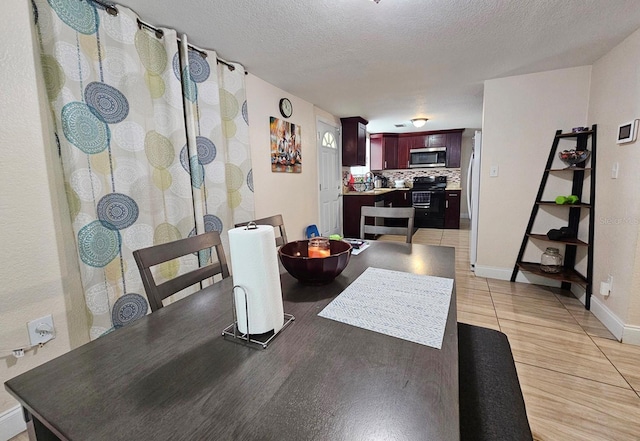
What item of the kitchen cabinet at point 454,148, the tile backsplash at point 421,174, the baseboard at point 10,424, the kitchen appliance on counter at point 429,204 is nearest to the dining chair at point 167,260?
the baseboard at point 10,424

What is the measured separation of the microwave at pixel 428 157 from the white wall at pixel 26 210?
599cm

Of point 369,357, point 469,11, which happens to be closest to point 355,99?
point 469,11

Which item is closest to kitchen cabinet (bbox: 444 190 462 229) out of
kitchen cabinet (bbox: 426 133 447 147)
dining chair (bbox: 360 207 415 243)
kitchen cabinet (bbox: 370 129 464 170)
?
kitchen cabinet (bbox: 370 129 464 170)

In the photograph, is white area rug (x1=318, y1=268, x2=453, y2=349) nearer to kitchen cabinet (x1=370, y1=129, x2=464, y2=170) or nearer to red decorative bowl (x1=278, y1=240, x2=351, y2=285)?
red decorative bowl (x1=278, y1=240, x2=351, y2=285)

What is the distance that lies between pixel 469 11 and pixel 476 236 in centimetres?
224

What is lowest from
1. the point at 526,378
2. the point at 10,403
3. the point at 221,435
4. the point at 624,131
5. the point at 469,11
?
the point at 526,378

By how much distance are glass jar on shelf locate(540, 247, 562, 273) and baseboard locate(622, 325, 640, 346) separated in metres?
0.82

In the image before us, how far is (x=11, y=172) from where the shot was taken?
1.25 m

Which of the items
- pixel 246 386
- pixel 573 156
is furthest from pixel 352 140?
pixel 246 386

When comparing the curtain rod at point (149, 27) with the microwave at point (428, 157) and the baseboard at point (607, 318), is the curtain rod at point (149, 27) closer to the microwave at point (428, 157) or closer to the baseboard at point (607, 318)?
the baseboard at point (607, 318)

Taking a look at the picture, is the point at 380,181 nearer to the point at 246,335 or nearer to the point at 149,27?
the point at 149,27

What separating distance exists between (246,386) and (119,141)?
1570 millimetres

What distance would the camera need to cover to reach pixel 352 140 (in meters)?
4.73

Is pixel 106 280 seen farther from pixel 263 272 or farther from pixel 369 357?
pixel 369 357
